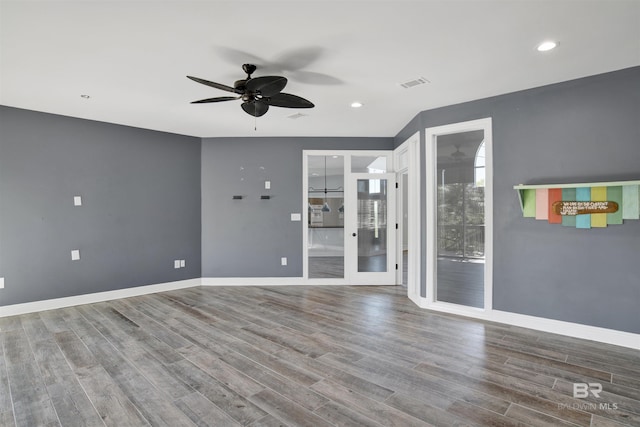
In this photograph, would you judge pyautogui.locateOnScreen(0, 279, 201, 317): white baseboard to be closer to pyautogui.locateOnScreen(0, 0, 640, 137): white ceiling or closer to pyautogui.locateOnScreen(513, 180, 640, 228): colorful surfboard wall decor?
pyautogui.locateOnScreen(0, 0, 640, 137): white ceiling

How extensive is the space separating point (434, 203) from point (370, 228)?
180 centimetres

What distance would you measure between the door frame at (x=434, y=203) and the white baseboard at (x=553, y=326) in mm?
17

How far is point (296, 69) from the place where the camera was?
10.4ft

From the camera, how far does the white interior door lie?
595 cm

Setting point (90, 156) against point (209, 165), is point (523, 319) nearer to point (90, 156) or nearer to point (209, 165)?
point (209, 165)

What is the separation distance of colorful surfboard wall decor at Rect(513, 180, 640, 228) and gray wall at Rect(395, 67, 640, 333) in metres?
0.09

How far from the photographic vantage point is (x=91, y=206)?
493 centimetres

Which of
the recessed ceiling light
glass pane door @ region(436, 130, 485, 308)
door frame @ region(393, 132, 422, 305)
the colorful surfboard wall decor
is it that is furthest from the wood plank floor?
glass pane door @ region(436, 130, 485, 308)

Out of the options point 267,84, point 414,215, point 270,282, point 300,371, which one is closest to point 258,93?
point 267,84

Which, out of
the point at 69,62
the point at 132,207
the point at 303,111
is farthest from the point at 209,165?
the point at 69,62

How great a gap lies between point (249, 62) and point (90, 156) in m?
3.49

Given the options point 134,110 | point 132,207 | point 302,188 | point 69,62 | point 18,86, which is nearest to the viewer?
point 69,62

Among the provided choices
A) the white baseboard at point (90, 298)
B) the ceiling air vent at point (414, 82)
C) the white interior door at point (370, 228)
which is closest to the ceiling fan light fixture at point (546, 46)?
the ceiling air vent at point (414, 82)

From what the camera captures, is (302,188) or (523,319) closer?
(523,319)
